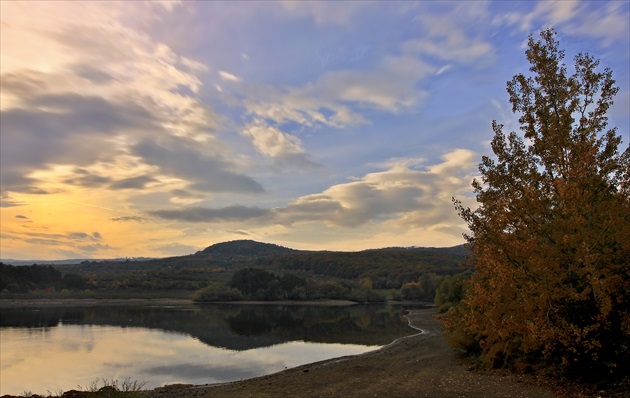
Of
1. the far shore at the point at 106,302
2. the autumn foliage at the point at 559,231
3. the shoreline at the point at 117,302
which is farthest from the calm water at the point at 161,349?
the shoreline at the point at 117,302

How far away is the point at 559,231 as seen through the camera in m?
12.2

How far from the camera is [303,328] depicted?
59.1 meters

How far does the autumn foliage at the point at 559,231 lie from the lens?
1191 cm

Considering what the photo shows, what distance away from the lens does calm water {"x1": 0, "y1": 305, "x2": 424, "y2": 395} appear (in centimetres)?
2661

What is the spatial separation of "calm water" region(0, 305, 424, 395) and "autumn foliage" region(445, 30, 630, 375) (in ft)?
57.9

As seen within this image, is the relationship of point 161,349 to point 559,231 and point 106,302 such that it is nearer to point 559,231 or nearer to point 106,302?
point 559,231

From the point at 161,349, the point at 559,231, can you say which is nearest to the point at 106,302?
the point at 161,349

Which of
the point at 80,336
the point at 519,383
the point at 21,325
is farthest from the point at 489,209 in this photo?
the point at 21,325

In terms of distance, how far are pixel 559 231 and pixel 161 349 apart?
35.2 metres

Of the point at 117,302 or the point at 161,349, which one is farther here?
the point at 117,302

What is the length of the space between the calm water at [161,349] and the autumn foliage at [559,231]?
17652 mm

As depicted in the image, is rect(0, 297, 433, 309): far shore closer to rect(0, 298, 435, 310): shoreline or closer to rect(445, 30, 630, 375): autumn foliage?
rect(0, 298, 435, 310): shoreline

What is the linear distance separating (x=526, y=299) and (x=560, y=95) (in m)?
6.59

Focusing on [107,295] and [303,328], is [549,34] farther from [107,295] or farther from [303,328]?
[107,295]
